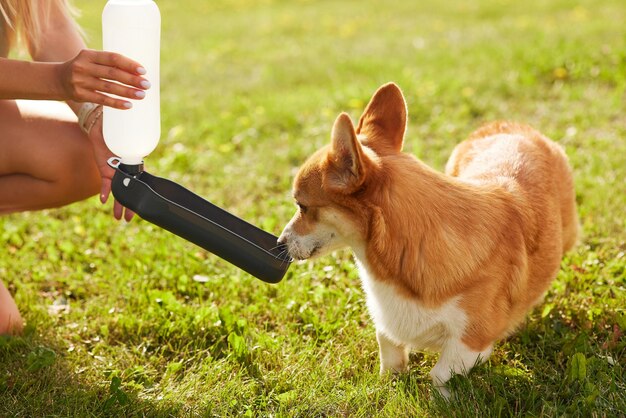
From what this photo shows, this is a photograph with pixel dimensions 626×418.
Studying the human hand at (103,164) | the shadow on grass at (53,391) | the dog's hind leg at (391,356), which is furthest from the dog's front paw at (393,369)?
the human hand at (103,164)

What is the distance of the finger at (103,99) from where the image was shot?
2.32 meters

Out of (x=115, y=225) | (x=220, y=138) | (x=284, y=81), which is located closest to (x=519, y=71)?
(x=284, y=81)

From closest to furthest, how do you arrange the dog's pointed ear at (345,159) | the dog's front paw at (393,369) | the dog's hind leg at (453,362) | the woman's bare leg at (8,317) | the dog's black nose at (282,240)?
the dog's pointed ear at (345,159), the dog's hind leg at (453,362), the dog's black nose at (282,240), the dog's front paw at (393,369), the woman's bare leg at (8,317)

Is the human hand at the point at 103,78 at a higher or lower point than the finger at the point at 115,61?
lower

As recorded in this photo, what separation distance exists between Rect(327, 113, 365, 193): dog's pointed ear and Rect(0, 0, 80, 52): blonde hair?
1.59 metres

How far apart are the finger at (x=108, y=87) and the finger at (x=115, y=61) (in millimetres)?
58

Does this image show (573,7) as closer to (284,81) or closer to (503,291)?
(284,81)

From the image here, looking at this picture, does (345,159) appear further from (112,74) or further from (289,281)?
(289,281)

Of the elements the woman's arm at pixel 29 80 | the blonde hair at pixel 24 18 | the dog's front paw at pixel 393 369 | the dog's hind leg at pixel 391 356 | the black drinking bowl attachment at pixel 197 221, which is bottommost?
the dog's front paw at pixel 393 369

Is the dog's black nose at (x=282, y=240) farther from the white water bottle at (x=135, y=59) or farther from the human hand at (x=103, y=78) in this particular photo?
the human hand at (x=103, y=78)

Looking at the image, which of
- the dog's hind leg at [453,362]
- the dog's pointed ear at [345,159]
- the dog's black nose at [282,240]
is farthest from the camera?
the dog's black nose at [282,240]

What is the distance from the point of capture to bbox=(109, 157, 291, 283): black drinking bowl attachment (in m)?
2.59

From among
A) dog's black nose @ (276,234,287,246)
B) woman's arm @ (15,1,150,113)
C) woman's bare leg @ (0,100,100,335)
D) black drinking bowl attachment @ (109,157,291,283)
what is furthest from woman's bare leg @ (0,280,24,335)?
dog's black nose @ (276,234,287,246)

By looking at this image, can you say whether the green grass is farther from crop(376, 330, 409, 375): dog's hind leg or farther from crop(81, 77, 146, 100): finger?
crop(81, 77, 146, 100): finger
